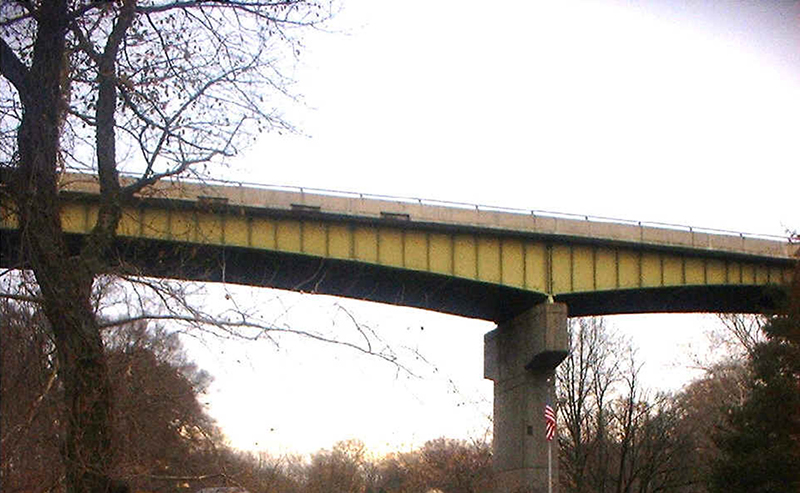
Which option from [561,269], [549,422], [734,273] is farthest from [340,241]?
[734,273]

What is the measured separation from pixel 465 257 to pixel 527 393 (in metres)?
6.40

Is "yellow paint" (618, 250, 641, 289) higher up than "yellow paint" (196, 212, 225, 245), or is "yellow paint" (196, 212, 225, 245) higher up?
"yellow paint" (618, 250, 641, 289)

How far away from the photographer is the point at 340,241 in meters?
37.2

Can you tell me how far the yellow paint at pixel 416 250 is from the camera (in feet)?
124

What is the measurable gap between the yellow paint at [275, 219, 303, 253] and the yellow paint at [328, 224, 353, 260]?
1.12m

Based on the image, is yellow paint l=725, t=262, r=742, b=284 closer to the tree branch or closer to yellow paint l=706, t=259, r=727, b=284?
yellow paint l=706, t=259, r=727, b=284

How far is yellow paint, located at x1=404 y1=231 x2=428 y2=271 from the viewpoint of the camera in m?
37.8

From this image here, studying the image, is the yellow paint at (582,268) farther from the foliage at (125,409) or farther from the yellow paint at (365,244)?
the foliage at (125,409)

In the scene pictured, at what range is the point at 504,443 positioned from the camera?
4262 centimetres

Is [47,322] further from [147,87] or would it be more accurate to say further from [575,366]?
[575,366]

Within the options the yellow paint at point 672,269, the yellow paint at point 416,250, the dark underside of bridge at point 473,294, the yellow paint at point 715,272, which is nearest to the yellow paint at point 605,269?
the dark underside of bridge at point 473,294

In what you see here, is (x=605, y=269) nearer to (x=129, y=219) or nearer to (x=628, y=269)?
(x=628, y=269)

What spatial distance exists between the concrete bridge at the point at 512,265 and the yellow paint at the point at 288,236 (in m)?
0.05

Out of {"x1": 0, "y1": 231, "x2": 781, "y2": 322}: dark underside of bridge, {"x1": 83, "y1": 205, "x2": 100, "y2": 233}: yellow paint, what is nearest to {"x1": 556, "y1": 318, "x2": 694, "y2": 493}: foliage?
{"x1": 0, "y1": 231, "x2": 781, "y2": 322}: dark underside of bridge
